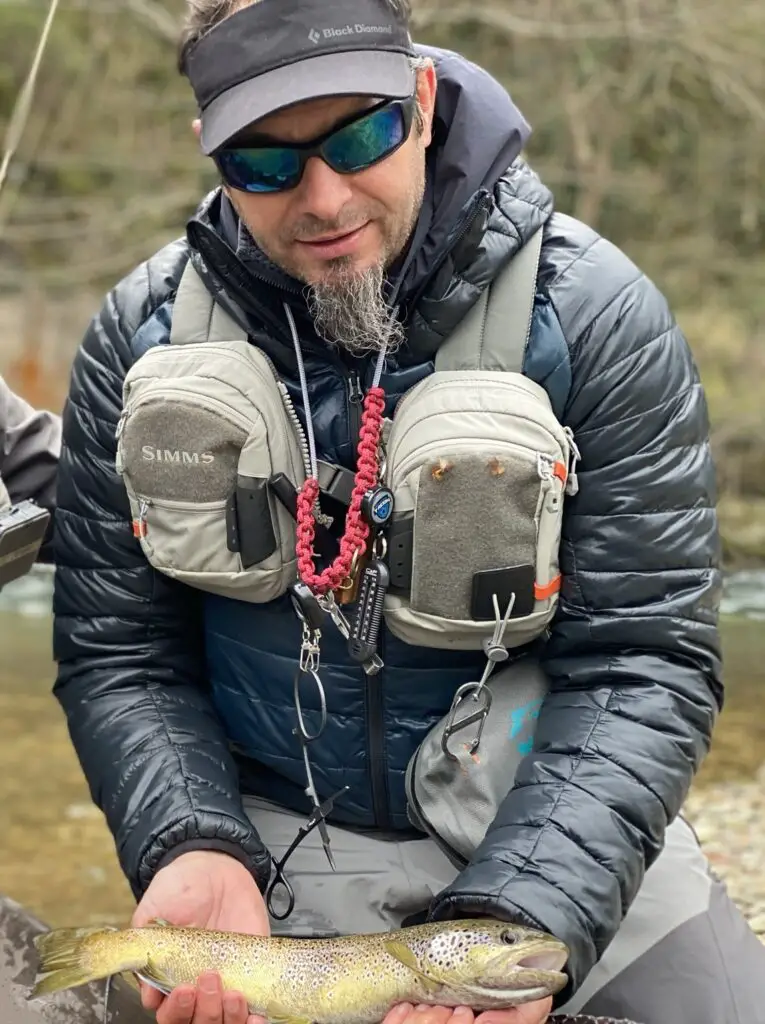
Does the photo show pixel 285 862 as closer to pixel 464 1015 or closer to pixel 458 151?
pixel 464 1015

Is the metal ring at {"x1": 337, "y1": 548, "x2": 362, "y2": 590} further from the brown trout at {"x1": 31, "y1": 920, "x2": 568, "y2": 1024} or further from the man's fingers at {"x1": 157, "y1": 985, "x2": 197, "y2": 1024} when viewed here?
the man's fingers at {"x1": 157, "y1": 985, "x2": 197, "y2": 1024}

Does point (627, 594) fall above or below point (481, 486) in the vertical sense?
below

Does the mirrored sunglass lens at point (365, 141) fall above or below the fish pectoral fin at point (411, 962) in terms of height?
above

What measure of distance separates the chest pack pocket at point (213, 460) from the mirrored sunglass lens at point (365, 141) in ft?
1.36

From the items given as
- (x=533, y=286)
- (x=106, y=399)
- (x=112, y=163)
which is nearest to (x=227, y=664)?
(x=106, y=399)

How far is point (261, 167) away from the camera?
92.1 inches

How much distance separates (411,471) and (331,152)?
23.2 inches

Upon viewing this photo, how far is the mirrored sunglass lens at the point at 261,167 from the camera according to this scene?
2.32 meters

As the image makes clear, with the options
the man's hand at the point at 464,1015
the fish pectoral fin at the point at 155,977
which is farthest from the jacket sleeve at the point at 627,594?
the fish pectoral fin at the point at 155,977

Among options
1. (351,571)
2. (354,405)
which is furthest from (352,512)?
(354,405)

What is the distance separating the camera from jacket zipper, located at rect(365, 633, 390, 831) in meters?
2.58

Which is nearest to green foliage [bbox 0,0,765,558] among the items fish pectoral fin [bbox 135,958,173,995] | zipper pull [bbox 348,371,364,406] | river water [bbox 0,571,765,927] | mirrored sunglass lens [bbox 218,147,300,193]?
river water [bbox 0,571,765,927]

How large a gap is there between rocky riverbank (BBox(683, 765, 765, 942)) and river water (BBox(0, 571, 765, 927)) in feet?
0.53

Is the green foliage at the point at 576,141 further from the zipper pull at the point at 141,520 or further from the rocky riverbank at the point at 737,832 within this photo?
the zipper pull at the point at 141,520
